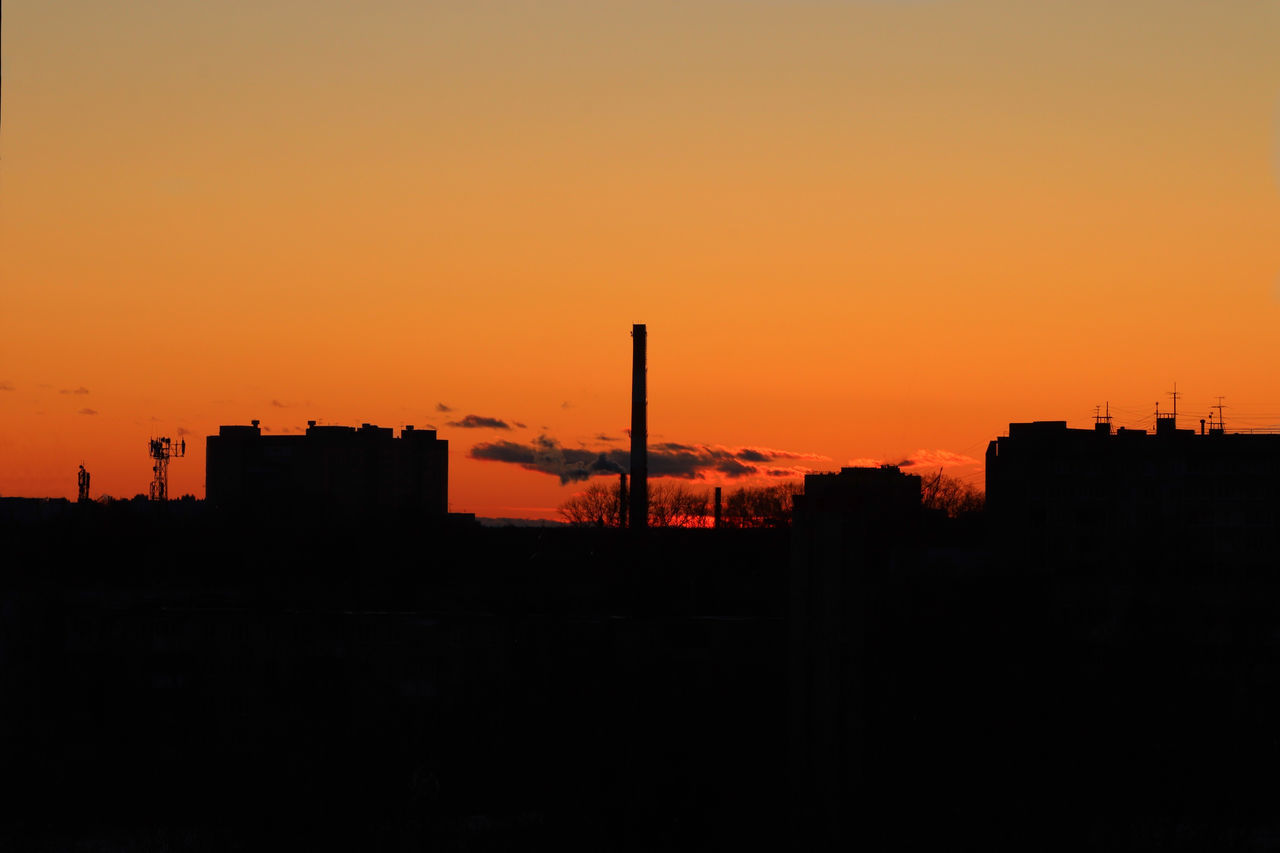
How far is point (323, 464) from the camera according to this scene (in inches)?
4043

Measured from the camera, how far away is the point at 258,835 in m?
11.1

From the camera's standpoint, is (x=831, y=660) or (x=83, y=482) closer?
(x=831, y=660)

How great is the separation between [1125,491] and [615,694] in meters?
42.9

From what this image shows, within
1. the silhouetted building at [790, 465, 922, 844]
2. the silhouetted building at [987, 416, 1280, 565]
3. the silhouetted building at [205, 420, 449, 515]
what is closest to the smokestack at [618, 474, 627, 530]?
the silhouetted building at [987, 416, 1280, 565]

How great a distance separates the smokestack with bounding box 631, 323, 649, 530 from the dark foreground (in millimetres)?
2280

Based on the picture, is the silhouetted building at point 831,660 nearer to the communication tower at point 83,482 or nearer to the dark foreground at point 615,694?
the dark foreground at point 615,694

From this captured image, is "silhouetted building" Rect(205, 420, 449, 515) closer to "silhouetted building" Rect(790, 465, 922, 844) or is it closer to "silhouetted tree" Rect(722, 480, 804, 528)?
"silhouetted tree" Rect(722, 480, 804, 528)

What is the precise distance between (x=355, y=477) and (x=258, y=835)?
9507cm

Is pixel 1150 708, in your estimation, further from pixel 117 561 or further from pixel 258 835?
pixel 117 561

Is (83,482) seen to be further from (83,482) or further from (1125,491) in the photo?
(1125,491)

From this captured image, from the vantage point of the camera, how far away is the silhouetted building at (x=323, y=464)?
101 meters

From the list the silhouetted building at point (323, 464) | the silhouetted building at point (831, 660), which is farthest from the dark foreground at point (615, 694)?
the silhouetted building at point (323, 464)

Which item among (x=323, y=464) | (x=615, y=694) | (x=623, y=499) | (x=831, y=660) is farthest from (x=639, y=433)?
(x=831, y=660)

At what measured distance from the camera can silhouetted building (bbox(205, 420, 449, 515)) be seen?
331 feet
